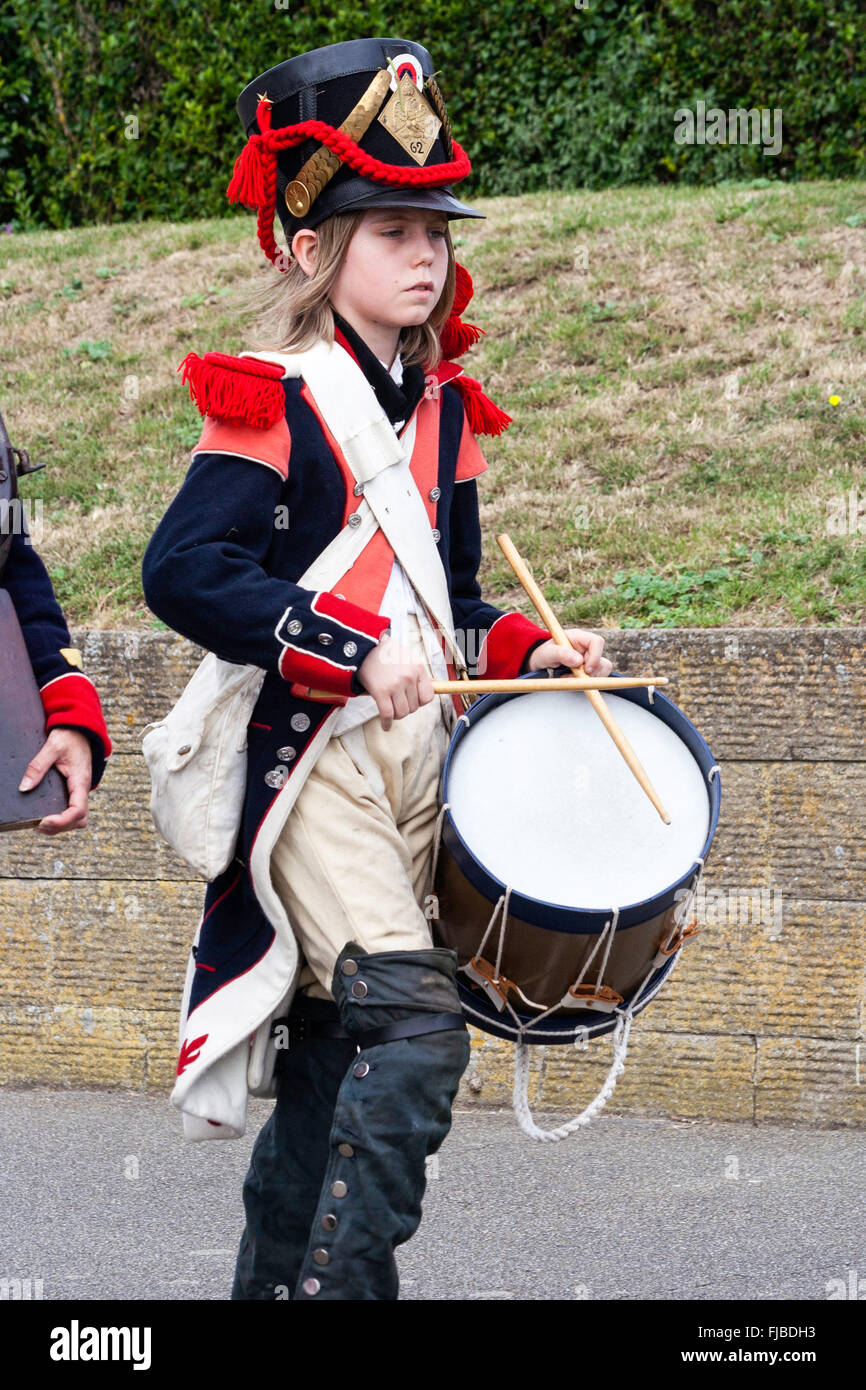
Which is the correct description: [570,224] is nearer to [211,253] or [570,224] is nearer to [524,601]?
[211,253]

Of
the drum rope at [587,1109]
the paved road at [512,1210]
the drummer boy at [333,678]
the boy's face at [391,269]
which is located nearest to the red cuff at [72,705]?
the drummer boy at [333,678]

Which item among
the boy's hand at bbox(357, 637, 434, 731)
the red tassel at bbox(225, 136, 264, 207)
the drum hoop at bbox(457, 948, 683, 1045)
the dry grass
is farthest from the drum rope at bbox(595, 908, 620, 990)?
the dry grass

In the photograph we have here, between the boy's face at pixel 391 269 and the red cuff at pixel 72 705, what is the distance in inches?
31.8

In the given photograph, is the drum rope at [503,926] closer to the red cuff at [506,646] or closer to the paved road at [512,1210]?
the red cuff at [506,646]

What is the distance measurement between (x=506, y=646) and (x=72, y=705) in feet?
2.58

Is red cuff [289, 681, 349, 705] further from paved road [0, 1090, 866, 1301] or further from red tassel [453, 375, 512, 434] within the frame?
paved road [0, 1090, 866, 1301]

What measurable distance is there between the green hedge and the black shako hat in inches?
274

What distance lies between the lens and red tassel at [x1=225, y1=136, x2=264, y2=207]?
2.88 m

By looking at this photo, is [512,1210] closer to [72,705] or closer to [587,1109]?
[587,1109]

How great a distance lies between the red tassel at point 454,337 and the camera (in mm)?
3129

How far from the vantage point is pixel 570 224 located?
26.8 ft

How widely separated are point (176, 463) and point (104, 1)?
17.2ft

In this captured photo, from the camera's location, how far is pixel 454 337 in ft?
10.3

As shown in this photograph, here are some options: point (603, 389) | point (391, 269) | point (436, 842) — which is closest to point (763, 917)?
point (436, 842)
